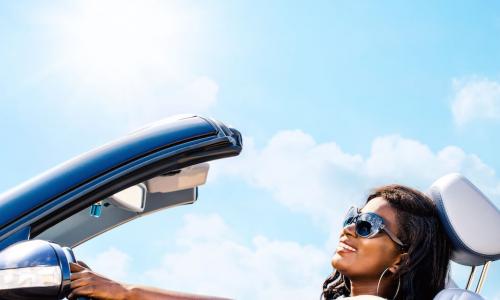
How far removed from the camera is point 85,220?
286 centimetres

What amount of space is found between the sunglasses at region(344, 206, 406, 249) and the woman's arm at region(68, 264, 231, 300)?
1.33 m

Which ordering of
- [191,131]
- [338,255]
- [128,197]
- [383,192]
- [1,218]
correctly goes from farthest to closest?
[383,192] → [338,255] → [128,197] → [191,131] → [1,218]

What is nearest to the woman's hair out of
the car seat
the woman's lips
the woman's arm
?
the car seat

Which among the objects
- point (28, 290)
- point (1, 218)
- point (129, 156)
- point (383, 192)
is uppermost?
point (383, 192)

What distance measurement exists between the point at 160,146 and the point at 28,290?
580 millimetres

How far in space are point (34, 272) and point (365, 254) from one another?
6.30 feet

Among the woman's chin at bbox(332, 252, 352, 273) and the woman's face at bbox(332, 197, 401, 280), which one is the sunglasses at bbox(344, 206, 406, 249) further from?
the woman's chin at bbox(332, 252, 352, 273)

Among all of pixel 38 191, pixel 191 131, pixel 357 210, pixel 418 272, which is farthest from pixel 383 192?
pixel 38 191

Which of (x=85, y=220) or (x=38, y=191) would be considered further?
(x=85, y=220)

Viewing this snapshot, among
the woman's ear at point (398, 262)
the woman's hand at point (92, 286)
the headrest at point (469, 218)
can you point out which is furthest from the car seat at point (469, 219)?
the woman's hand at point (92, 286)

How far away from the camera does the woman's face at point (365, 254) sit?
3.40 m

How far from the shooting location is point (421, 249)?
3510 mm

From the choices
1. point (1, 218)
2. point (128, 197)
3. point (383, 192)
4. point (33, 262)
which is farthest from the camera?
point (383, 192)

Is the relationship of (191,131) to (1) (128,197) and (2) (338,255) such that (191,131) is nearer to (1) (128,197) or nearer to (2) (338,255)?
(1) (128,197)
